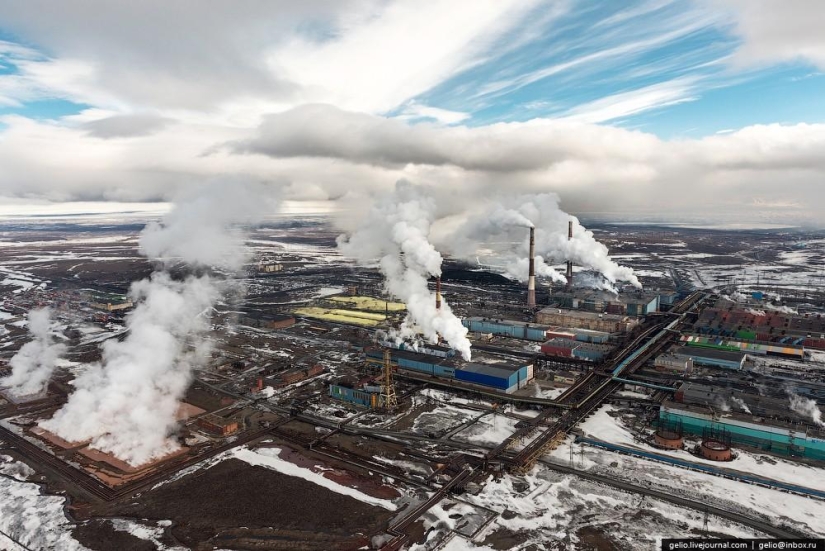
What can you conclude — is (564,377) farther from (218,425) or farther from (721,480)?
(218,425)

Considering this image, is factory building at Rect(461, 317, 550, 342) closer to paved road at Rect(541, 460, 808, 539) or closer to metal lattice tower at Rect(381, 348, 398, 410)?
metal lattice tower at Rect(381, 348, 398, 410)

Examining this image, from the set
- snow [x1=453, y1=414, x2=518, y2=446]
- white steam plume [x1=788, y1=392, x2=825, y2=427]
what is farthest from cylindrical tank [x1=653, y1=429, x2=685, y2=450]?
snow [x1=453, y1=414, x2=518, y2=446]

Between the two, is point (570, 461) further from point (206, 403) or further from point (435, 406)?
point (206, 403)

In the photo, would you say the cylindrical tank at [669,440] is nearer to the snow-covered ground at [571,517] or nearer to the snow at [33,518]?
the snow-covered ground at [571,517]

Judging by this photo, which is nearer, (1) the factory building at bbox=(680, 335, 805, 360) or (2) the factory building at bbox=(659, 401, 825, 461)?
(2) the factory building at bbox=(659, 401, 825, 461)

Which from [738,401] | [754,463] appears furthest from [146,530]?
[738,401]

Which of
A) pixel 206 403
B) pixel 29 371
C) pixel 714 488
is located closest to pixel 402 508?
pixel 714 488
